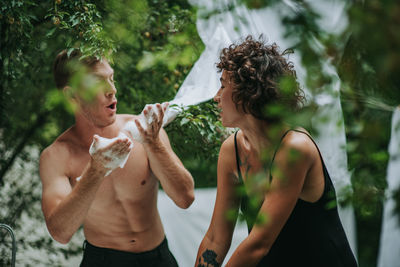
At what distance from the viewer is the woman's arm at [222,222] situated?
1.72 m

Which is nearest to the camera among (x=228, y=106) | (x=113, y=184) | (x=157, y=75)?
(x=228, y=106)

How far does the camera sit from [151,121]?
68.1 inches

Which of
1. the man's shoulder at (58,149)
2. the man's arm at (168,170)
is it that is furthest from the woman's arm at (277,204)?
the man's shoulder at (58,149)

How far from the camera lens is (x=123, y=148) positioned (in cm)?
164

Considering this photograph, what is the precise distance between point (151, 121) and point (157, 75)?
1302mm

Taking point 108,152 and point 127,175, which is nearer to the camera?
point 108,152

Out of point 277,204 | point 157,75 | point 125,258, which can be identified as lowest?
point 125,258

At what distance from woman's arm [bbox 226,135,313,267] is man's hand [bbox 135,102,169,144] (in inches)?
21.7

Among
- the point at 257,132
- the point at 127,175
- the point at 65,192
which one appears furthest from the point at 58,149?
the point at 257,132

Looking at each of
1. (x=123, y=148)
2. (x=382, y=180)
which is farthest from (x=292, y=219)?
(x=123, y=148)

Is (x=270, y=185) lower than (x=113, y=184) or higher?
higher

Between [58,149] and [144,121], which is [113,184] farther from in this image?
[144,121]

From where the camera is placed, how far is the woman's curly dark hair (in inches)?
61.3

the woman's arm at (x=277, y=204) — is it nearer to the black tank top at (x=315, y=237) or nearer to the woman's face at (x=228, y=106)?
the black tank top at (x=315, y=237)
